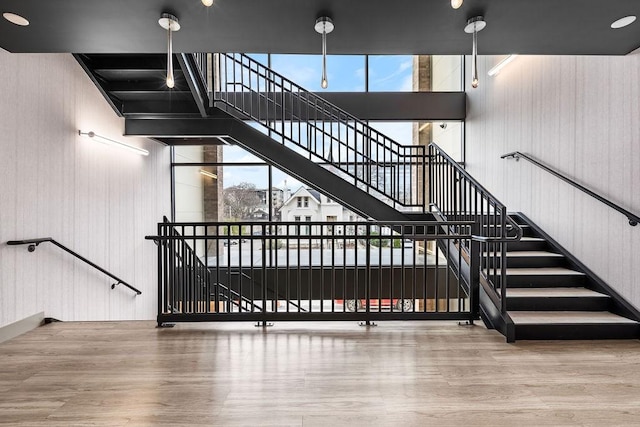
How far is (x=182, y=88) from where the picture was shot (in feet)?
14.7

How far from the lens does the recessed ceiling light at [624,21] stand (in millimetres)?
2482

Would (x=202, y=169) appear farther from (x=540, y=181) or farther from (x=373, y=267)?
(x=540, y=181)

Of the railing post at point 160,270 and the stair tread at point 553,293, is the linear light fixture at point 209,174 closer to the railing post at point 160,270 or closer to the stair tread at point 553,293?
the railing post at point 160,270

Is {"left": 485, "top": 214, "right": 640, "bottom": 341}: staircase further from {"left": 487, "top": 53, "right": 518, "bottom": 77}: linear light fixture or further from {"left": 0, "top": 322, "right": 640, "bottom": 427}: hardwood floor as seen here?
{"left": 487, "top": 53, "right": 518, "bottom": 77}: linear light fixture

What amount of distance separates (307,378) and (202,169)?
594cm

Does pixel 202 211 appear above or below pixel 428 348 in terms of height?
above

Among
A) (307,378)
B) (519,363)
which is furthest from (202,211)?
(519,363)

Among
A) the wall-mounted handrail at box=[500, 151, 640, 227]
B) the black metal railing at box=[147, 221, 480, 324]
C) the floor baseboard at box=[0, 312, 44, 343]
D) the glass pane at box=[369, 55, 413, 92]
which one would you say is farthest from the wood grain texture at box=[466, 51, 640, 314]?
the floor baseboard at box=[0, 312, 44, 343]

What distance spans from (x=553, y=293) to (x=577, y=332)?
561mm

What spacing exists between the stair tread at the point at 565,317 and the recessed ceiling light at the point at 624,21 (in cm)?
231

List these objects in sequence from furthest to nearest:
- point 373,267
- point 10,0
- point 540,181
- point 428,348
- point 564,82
→ point 373,267
point 540,181
point 564,82
point 428,348
point 10,0

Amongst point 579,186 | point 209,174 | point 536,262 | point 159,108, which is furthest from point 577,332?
point 209,174

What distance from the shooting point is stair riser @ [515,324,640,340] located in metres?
2.93

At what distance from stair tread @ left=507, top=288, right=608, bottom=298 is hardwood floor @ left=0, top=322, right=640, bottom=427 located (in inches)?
21.1
